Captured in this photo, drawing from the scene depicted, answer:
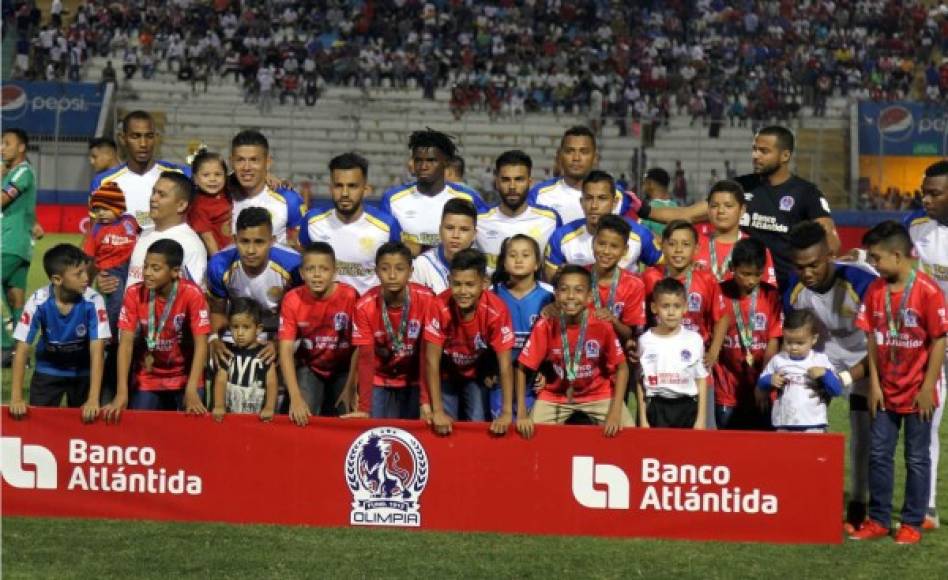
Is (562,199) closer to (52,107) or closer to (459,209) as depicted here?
(459,209)

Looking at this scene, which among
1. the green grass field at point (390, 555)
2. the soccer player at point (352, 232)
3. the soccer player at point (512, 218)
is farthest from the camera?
the soccer player at point (512, 218)

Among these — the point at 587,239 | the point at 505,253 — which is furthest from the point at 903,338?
the point at 505,253

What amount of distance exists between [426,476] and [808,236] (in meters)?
2.82

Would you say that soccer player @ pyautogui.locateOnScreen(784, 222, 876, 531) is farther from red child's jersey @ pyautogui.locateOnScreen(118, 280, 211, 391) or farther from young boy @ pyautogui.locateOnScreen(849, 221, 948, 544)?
red child's jersey @ pyautogui.locateOnScreen(118, 280, 211, 391)

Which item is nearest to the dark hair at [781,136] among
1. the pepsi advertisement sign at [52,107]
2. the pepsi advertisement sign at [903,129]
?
the pepsi advertisement sign at [903,129]

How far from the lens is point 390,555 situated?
823cm

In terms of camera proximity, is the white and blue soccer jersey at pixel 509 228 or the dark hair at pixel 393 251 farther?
the white and blue soccer jersey at pixel 509 228

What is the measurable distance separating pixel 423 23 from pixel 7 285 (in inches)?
1215

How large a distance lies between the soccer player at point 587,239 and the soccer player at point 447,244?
0.62m

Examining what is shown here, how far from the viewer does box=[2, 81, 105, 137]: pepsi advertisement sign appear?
36406mm

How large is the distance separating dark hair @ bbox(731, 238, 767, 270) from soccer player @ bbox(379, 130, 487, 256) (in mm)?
2134

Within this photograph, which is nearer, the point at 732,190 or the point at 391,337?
the point at 391,337

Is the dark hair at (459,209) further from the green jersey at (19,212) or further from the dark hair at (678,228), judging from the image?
the green jersey at (19,212)

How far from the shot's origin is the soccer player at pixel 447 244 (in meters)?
9.77
